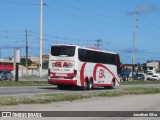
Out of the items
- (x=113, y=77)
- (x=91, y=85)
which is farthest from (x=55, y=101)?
(x=113, y=77)

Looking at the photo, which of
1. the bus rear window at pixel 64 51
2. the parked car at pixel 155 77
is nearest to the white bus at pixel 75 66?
the bus rear window at pixel 64 51

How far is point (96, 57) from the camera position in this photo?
42.8 m

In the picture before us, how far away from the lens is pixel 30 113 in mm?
16500

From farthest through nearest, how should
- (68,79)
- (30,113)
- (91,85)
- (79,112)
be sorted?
(91,85) → (68,79) → (79,112) → (30,113)

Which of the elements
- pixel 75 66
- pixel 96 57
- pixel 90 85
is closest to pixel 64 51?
pixel 75 66

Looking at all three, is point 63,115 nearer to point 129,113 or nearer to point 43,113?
point 43,113

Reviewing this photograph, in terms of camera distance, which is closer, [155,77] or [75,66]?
[75,66]

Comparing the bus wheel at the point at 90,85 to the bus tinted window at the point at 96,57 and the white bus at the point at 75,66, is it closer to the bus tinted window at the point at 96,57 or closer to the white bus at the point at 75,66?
the white bus at the point at 75,66

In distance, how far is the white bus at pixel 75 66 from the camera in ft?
127

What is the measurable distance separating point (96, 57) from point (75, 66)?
460cm

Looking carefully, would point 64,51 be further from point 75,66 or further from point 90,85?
point 90,85

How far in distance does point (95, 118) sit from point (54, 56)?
2333 centimetres

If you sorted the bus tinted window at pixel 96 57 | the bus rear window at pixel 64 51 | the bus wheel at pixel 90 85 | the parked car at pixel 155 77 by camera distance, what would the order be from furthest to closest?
1. the parked car at pixel 155 77
2. the bus wheel at pixel 90 85
3. the bus tinted window at pixel 96 57
4. the bus rear window at pixel 64 51

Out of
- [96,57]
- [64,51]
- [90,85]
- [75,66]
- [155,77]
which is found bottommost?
[155,77]
